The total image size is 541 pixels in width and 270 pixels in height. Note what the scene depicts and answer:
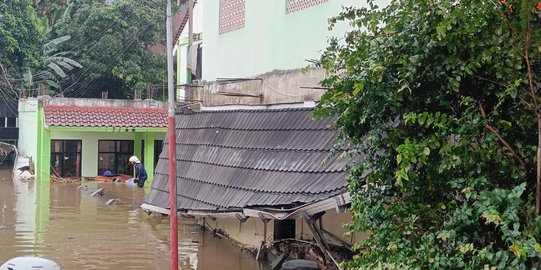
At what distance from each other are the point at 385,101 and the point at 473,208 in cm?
115

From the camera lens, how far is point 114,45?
3338cm

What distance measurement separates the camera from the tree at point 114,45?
3366 centimetres

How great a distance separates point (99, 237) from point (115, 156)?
15413mm

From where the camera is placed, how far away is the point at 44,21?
35.1 m

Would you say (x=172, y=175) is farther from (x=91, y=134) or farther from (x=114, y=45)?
(x=114, y=45)

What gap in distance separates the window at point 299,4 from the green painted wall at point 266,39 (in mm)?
69

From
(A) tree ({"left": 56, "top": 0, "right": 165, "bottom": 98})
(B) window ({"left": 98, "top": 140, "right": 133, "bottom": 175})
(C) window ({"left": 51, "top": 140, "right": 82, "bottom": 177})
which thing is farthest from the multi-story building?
(A) tree ({"left": 56, "top": 0, "right": 165, "bottom": 98})

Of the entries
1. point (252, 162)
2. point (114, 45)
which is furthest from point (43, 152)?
point (252, 162)

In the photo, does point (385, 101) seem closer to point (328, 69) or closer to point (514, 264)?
point (328, 69)

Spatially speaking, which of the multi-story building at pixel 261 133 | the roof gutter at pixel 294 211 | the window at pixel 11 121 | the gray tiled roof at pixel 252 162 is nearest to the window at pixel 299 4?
the multi-story building at pixel 261 133

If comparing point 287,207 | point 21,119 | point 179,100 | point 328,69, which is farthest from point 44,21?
point 328,69

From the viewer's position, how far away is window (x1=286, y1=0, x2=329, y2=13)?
38.3ft

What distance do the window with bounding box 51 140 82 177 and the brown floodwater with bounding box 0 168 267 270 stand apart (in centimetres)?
624

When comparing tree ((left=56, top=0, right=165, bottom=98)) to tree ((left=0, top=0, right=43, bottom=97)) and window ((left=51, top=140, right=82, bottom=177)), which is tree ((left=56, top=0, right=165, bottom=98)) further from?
window ((left=51, top=140, right=82, bottom=177))
